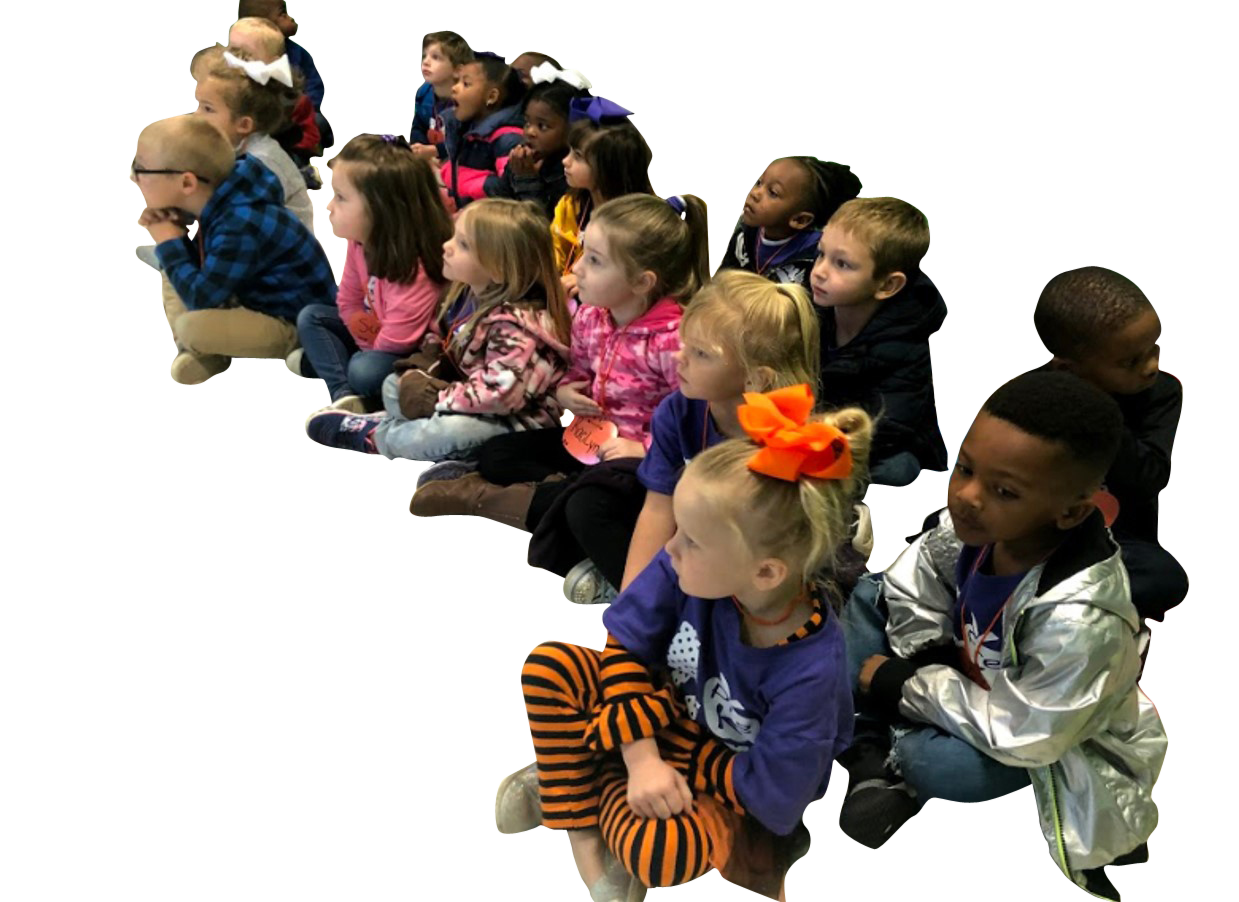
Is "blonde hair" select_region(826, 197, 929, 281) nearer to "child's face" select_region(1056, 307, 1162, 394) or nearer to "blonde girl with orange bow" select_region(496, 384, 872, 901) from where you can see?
"child's face" select_region(1056, 307, 1162, 394)

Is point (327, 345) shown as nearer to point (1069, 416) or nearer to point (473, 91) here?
point (473, 91)

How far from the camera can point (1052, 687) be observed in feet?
11.1

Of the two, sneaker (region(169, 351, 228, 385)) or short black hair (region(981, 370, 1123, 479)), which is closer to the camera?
short black hair (region(981, 370, 1123, 479))

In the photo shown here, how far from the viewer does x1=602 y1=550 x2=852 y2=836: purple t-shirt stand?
3.29 meters

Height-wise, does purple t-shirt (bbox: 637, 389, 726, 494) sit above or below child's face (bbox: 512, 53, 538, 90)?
below

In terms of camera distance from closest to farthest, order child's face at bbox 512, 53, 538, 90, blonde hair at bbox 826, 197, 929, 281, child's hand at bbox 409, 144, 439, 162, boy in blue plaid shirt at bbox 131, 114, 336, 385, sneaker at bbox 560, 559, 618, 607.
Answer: sneaker at bbox 560, 559, 618, 607
blonde hair at bbox 826, 197, 929, 281
boy in blue plaid shirt at bbox 131, 114, 336, 385
child's face at bbox 512, 53, 538, 90
child's hand at bbox 409, 144, 439, 162

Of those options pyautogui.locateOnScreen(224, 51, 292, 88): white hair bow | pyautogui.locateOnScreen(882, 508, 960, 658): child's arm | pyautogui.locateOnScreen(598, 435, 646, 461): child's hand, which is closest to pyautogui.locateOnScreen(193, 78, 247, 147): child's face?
pyautogui.locateOnScreen(224, 51, 292, 88): white hair bow

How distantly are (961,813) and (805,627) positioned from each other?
0.58m

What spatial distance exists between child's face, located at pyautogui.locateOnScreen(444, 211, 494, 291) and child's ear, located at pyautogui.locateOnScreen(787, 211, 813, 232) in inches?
34.5

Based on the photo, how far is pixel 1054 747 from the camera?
340 cm

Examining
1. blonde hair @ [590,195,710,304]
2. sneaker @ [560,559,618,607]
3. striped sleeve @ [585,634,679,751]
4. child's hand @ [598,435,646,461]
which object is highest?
blonde hair @ [590,195,710,304]

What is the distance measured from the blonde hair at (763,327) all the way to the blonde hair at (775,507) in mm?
682

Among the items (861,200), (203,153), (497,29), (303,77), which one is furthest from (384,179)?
(497,29)

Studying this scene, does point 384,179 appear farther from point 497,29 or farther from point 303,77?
point 497,29
